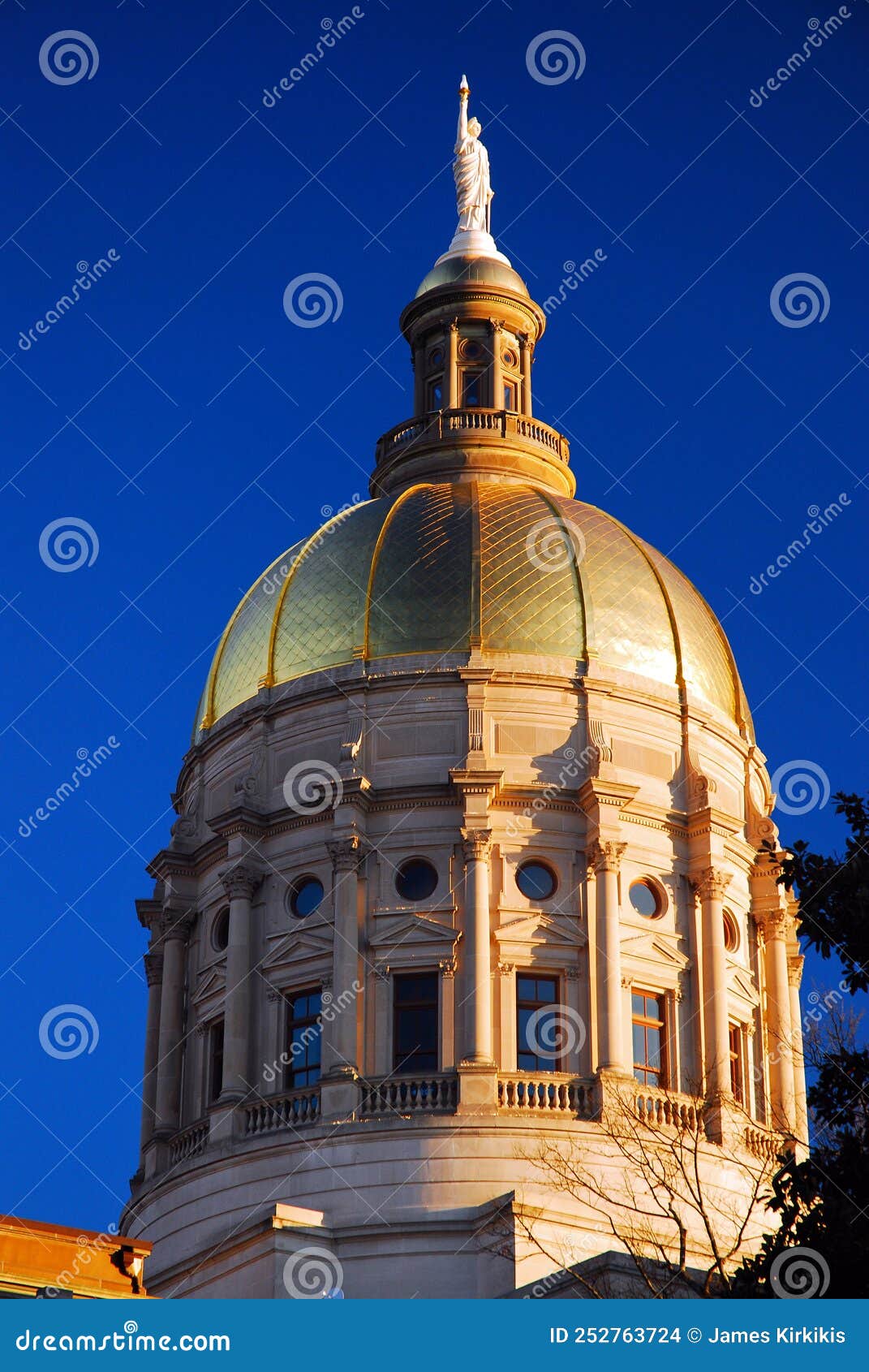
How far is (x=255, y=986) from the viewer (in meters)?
62.0

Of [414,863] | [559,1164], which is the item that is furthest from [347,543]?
[559,1164]

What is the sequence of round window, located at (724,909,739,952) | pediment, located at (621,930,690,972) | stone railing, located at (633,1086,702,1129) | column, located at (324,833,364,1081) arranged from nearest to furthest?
stone railing, located at (633,1086,702,1129), column, located at (324,833,364,1081), pediment, located at (621,930,690,972), round window, located at (724,909,739,952)

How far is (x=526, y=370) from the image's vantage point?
71.8 metres

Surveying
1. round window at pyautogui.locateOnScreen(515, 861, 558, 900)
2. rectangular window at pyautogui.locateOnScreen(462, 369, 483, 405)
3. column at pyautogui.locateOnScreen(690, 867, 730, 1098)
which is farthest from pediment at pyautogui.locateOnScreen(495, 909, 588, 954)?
rectangular window at pyautogui.locateOnScreen(462, 369, 483, 405)

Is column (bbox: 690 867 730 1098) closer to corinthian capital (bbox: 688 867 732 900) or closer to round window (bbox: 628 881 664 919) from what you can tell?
corinthian capital (bbox: 688 867 732 900)

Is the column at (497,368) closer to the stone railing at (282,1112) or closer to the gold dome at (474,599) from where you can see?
the gold dome at (474,599)

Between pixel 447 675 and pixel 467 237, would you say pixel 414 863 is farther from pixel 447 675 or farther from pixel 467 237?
pixel 467 237

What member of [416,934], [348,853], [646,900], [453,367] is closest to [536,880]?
[646,900]

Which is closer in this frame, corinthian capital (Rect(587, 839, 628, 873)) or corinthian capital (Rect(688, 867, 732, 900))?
corinthian capital (Rect(587, 839, 628, 873))

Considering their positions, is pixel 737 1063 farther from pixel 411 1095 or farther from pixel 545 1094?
pixel 411 1095

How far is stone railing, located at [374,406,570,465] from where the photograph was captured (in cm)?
6969

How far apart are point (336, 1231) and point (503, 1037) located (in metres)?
6.37

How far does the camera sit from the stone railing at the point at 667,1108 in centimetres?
5872

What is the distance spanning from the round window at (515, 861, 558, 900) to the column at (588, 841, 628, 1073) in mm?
1091
